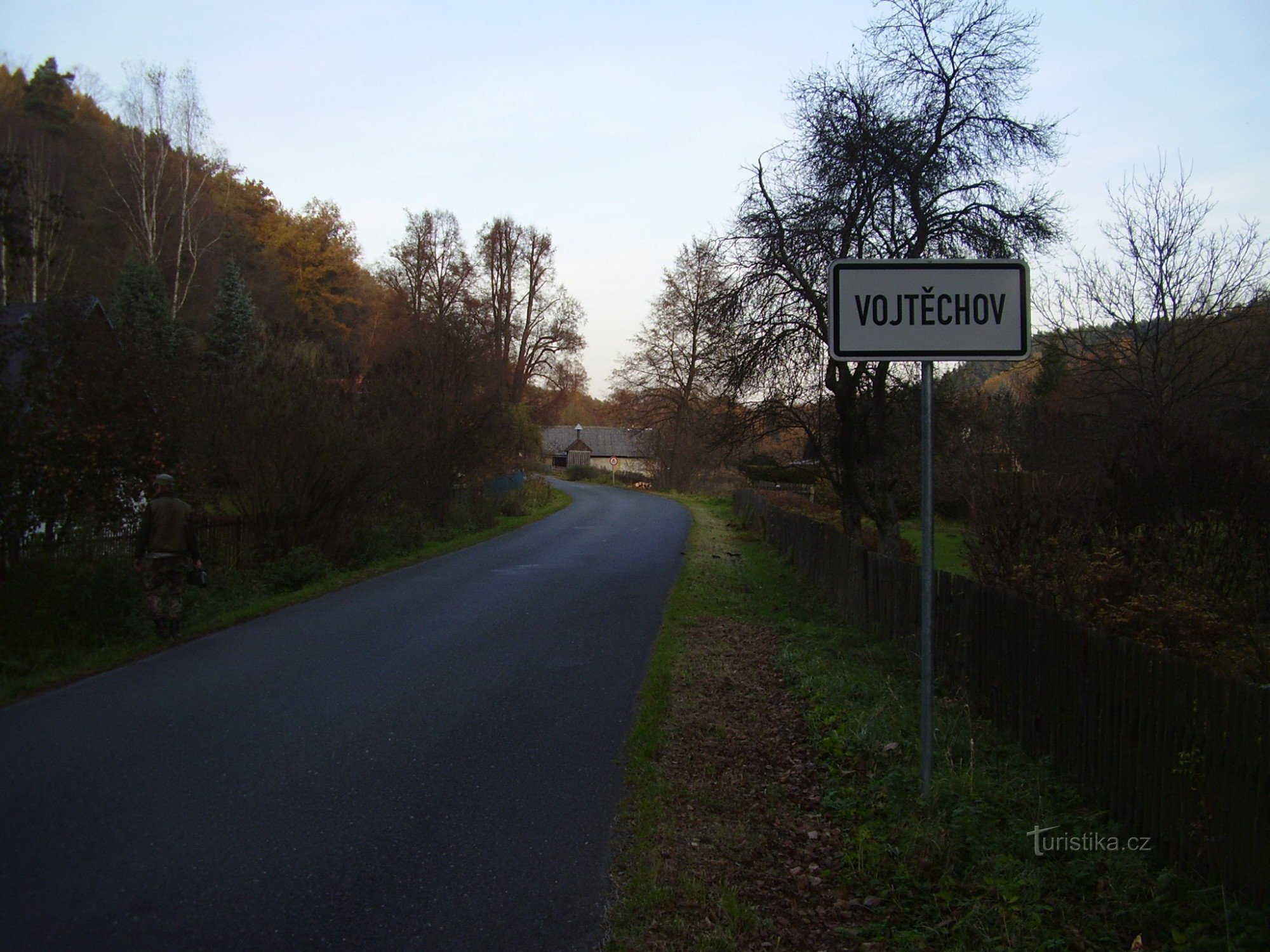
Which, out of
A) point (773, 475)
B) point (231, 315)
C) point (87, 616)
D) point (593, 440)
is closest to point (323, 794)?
point (87, 616)

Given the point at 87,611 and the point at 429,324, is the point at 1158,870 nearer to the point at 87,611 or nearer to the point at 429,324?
the point at 87,611

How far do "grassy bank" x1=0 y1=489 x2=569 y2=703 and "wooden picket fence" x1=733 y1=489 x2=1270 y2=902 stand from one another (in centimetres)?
769

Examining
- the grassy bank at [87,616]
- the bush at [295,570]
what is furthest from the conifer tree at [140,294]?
the grassy bank at [87,616]

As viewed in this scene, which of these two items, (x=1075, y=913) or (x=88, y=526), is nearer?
(x=1075, y=913)

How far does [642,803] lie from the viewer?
5297mm

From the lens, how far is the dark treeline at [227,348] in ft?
35.3

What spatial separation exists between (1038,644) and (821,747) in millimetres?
1578

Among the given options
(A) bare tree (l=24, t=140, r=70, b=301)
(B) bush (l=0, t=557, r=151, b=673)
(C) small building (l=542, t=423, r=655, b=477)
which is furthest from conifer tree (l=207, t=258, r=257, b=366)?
(C) small building (l=542, t=423, r=655, b=477)

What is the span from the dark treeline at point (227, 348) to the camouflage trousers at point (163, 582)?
139cm

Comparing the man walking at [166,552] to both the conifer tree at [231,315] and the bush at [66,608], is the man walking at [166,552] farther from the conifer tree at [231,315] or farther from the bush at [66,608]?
the conifer tree at [231,315]

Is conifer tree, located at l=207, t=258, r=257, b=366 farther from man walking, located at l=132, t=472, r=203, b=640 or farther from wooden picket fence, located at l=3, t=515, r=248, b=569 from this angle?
man walking, located at l=132, t=472, r=203, b=640

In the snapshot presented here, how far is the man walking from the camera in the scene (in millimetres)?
10133

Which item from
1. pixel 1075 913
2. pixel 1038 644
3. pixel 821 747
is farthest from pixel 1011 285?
pixel 821 747

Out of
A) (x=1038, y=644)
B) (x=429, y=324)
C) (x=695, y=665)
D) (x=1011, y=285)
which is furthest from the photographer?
(x=429, y=324)
